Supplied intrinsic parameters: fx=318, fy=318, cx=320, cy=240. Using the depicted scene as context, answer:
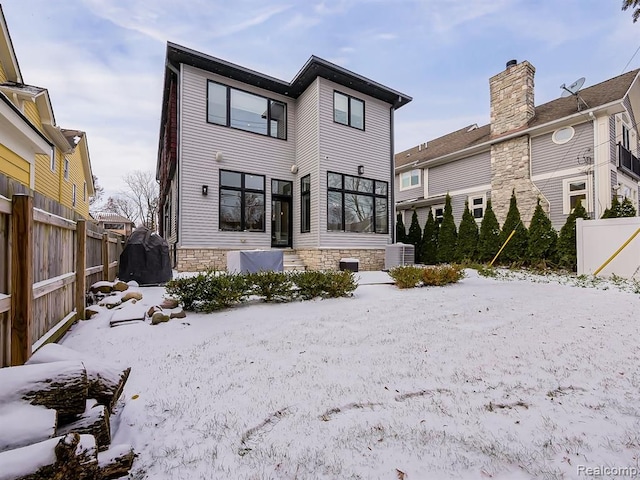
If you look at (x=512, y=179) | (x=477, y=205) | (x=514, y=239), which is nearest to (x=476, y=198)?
(x=477, y=205)

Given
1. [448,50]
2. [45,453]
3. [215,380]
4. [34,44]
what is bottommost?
[215,380]

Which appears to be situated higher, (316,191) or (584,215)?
(316,191)

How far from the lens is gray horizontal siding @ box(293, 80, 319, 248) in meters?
9.63

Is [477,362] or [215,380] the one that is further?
[477,362]

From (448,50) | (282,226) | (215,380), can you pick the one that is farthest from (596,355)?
(448,50)

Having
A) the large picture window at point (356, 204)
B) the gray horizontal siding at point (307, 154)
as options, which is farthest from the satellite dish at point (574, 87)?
the gray horizontal siding at point (307, 154)

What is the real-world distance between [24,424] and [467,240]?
1272 cm

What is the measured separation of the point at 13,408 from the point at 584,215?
1261 cm

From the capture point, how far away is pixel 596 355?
9.23 feet

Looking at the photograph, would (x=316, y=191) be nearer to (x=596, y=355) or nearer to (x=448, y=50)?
(x=448, y=50)

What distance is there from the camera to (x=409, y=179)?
17141mm

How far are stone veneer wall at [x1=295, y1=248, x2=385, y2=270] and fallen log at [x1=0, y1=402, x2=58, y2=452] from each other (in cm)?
796

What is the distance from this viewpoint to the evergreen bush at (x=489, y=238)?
11.3m

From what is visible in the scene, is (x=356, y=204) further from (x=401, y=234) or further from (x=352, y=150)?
(x=401, y=234)
